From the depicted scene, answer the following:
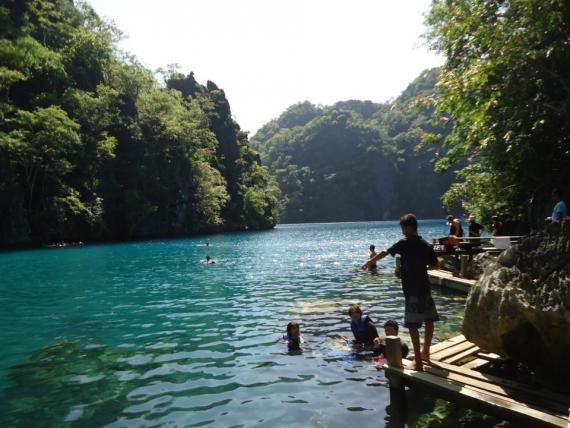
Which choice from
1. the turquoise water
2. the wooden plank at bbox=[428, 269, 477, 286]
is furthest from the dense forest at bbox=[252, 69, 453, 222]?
the turquoise water

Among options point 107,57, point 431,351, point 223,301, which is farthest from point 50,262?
point 107,57

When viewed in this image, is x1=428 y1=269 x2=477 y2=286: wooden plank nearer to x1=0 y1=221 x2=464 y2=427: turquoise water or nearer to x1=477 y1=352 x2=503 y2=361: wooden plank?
x1=0 y1=221 x2=464 y2=427: turquoise water

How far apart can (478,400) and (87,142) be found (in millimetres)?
65989

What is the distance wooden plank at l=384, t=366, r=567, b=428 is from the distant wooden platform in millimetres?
10457

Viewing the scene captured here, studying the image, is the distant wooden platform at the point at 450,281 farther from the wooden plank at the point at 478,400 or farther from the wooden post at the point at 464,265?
the wooden plank at the point at 478,400

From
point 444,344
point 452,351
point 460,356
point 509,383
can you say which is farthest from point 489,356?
point 509,383

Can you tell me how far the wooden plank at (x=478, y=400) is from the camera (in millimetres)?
5195

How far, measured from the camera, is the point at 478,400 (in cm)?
582

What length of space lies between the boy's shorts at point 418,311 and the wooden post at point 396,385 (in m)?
0.40

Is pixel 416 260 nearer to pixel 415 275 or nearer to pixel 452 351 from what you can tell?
pixel 415 275

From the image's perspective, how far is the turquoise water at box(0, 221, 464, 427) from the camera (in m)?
6.90

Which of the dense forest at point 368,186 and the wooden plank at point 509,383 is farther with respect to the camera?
the dense forest at point 368,186

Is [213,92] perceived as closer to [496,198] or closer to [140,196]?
[140,196]

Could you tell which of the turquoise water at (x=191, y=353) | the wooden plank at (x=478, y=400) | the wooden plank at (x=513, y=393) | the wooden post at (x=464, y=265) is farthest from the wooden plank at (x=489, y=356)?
the wooden post at (x=464, y=265)
